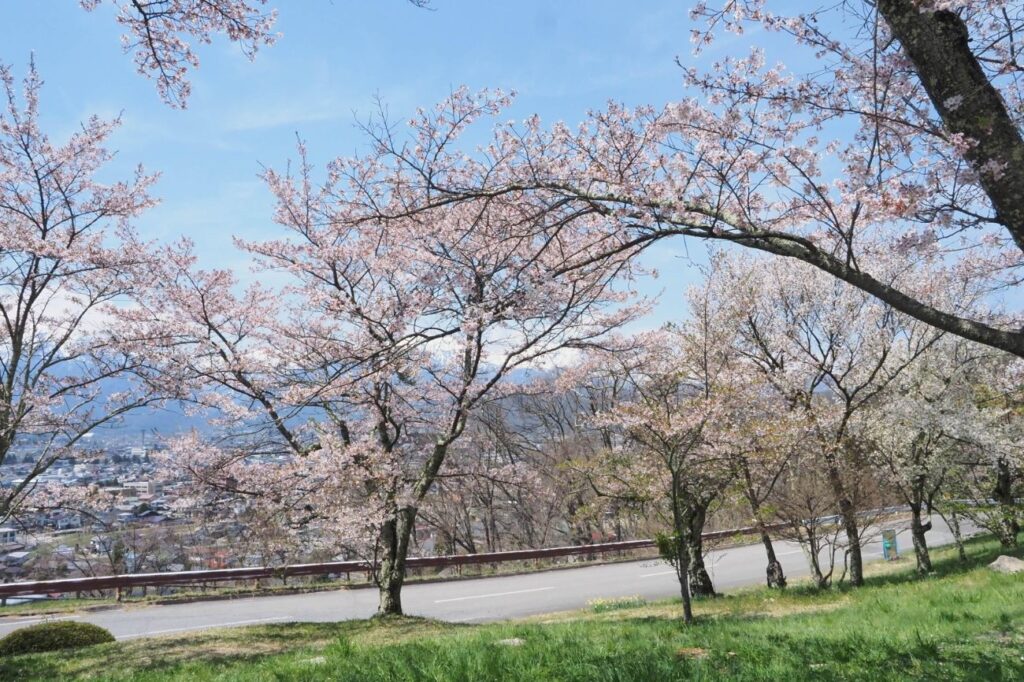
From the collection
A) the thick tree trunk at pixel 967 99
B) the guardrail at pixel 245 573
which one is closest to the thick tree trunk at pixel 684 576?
the guardrail at pixel 245 573

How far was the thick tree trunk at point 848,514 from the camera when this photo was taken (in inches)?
493

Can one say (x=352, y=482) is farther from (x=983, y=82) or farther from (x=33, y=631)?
(x=983, y=82)

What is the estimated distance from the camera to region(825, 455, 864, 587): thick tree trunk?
493 inches

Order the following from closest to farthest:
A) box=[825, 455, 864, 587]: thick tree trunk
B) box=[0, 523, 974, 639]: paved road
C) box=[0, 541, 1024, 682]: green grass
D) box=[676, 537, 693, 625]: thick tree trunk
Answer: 1. box=[0, 541, 1024, 682]: green grass
2. box=[676, 537, 693, 625]: thick tree trunk
3. box=[825, 455, 864, 587]: thick tree trunk
4. box=[0, 523, 974, 639]: paved road

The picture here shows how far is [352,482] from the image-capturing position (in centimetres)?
1168

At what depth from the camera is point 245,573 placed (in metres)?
17.3

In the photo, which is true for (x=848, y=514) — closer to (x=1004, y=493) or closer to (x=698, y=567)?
(x=698, y=567)

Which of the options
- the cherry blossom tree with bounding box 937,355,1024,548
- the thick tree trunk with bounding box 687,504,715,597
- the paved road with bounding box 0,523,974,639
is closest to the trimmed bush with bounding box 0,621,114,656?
the paved road with bounding box 0,523,974,639

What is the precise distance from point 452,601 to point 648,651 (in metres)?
11.4

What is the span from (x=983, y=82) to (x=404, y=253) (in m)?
10.2

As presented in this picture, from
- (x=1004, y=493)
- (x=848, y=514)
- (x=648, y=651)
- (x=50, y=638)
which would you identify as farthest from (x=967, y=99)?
(x=1004, y=493)

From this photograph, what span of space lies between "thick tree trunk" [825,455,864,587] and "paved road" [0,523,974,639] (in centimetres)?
270

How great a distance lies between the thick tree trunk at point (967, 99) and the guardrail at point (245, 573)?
10.2 meters

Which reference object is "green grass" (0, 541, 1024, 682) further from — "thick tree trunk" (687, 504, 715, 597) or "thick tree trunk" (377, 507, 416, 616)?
"thick tree trunk" (687, 504, 715, 597)
